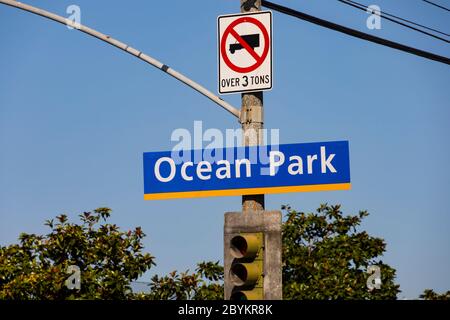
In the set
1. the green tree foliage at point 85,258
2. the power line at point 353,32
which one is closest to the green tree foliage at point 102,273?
the green tree foliage at point 85,258

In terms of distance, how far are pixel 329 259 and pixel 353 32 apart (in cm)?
2646

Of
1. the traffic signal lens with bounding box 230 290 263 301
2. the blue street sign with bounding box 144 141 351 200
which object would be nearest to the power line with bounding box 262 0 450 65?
the blue street sign with bounding box 144 141 351 200

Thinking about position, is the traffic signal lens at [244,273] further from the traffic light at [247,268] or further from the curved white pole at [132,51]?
the curved white pole at [132,51]

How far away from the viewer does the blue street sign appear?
640 inches

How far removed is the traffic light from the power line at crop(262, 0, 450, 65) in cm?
598

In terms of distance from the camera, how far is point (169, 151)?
16.6 m

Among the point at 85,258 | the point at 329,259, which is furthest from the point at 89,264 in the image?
the point at 329,259

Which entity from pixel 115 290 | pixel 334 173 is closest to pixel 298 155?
pixel 334 173

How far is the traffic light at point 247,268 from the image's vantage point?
15.8 meters

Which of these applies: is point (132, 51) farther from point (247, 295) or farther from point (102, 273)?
point (102, 273)

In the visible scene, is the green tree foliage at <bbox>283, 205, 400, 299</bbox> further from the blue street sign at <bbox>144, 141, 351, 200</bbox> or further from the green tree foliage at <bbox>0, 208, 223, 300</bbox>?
the blue street sign at <bbox>144, 141, 351, 200</bbox>

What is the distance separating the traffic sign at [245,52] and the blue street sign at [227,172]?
4.82 ft
